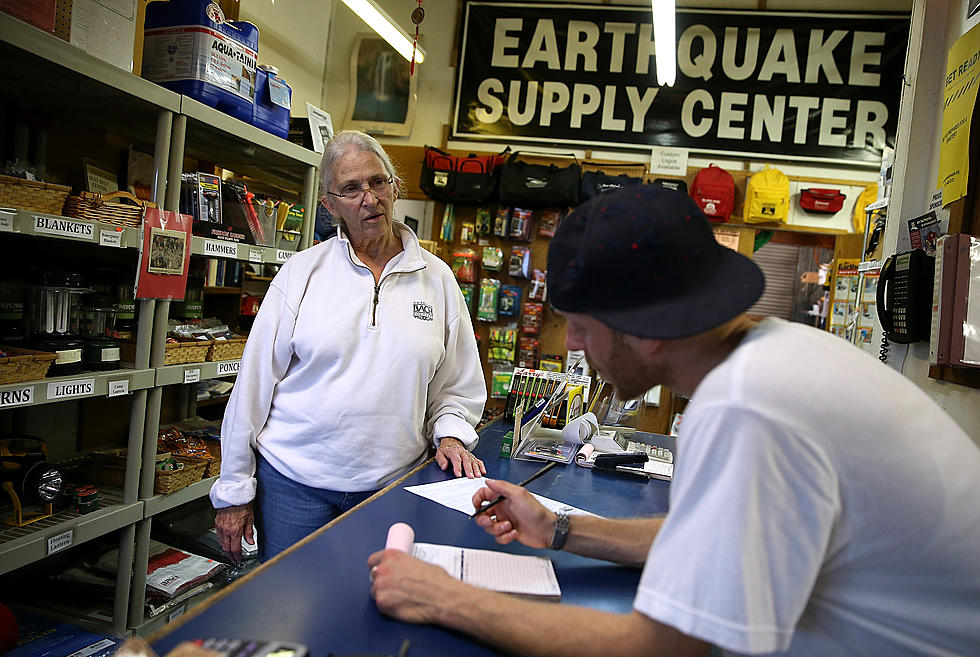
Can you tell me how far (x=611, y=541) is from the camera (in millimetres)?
1313

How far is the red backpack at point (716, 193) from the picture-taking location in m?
5.75

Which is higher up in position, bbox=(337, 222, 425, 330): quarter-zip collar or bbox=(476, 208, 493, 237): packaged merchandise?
bbox=(476, 208, 493, 237): packaged merchandise

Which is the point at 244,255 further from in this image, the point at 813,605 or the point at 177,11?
the point at 813,605

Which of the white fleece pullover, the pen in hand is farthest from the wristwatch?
the white fleece pullover

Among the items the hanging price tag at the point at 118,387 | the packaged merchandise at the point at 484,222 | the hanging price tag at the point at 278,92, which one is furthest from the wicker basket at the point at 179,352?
the packaged merchandise at the point at 484,222

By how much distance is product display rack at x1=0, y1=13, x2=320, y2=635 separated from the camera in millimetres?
2072

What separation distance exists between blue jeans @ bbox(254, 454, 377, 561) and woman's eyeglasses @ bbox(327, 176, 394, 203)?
2.73ft

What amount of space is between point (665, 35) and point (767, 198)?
2123 millimetres

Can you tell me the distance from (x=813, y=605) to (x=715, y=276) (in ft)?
1.53

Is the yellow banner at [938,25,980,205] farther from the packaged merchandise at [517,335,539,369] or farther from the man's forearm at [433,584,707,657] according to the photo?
the packaged merchandise at [517,335,539,369]

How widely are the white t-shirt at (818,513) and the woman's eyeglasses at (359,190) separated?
1406mm

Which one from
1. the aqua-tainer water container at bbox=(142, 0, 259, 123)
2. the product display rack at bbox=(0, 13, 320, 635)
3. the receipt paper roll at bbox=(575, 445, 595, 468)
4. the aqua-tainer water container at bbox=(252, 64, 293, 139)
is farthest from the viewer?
the aqua-tainer water container at bbox=(252, 64, 293, 139)

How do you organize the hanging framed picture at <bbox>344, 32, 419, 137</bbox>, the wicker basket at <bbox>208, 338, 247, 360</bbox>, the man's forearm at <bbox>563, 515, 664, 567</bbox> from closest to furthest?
the man's forearm at <bbox>563, 515, 664, 567</bbox> < the wicker basket at <bbox>208, 338, 247, 360</bbox> < the hanging framed picture at <bbox>344, 32, 419, 137</bbox>

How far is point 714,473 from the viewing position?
767 millimetres
